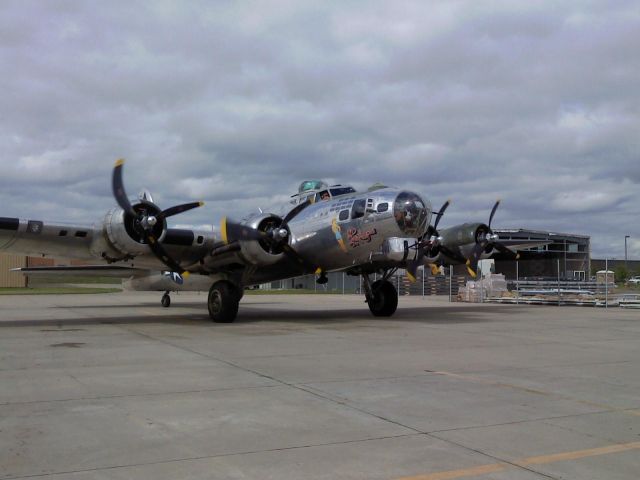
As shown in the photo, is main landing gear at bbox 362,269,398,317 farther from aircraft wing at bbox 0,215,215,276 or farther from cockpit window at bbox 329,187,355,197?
aircraft wing at bbox 0,215,215,276

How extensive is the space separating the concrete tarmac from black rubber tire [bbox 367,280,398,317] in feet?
24.0

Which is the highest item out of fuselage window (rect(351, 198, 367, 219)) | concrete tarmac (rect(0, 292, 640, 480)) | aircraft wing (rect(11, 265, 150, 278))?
fuselage window (rect(351, 198, 367, 219))

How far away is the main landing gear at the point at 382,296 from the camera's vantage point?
66.8 feet

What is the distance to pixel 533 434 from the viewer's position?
5.54 m

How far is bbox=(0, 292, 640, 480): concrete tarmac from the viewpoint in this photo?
4.66m

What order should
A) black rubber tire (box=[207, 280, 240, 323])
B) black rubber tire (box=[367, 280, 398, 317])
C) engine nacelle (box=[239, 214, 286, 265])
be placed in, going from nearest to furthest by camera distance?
engine nacelle (box=[239, 214, 286, 265]) → black rubber tire (box=[207, 280, 240, 323]) → black rubber tire (box=[367, 280, 398, 317])

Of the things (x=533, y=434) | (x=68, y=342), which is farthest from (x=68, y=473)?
(x=68, y=342)

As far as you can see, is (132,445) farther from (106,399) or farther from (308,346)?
(308,346)

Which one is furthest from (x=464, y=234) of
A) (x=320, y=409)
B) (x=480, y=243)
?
(x=320, y=409)

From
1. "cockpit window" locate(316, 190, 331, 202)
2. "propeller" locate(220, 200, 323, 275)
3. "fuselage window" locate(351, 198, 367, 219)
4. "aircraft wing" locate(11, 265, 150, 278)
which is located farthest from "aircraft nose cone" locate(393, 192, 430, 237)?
"aircraft wing" locate(11, 265, 150, 278)

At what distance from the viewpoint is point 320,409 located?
21.4 feet

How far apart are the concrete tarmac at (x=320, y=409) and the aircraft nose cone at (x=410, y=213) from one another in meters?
4.28

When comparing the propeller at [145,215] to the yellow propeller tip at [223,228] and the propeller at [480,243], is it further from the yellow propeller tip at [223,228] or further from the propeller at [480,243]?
the propeller at [480,243]

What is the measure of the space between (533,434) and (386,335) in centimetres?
873
